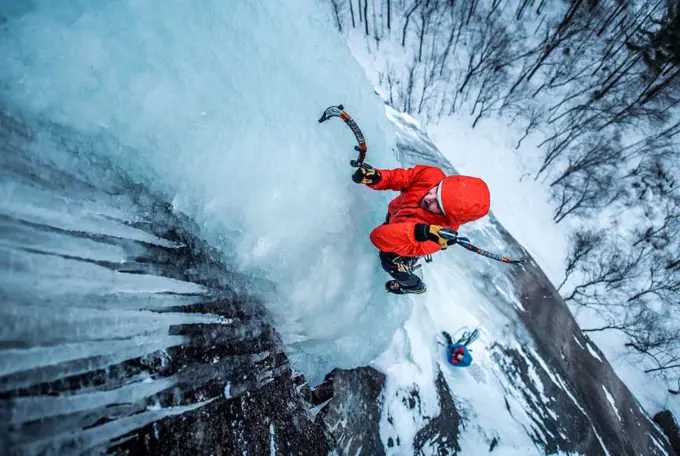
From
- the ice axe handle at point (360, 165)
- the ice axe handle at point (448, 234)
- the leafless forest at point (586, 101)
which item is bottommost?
the ice axe handle at point (448, 234)

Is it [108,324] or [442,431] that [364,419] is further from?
[108,324]

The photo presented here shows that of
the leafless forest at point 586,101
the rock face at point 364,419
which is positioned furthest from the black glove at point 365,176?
the leafless forest at point 586,101

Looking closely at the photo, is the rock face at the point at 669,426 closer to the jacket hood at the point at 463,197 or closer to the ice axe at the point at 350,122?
the jacket hood at the point at 463,197

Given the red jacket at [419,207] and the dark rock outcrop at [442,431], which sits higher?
the red jacket at [419,207]

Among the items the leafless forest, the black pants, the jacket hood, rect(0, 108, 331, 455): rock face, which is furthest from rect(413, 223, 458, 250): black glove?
the leafless forest

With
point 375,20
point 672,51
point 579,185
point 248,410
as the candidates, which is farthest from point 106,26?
point 672,51

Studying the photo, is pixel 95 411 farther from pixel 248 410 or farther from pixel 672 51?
pixel 672 51
